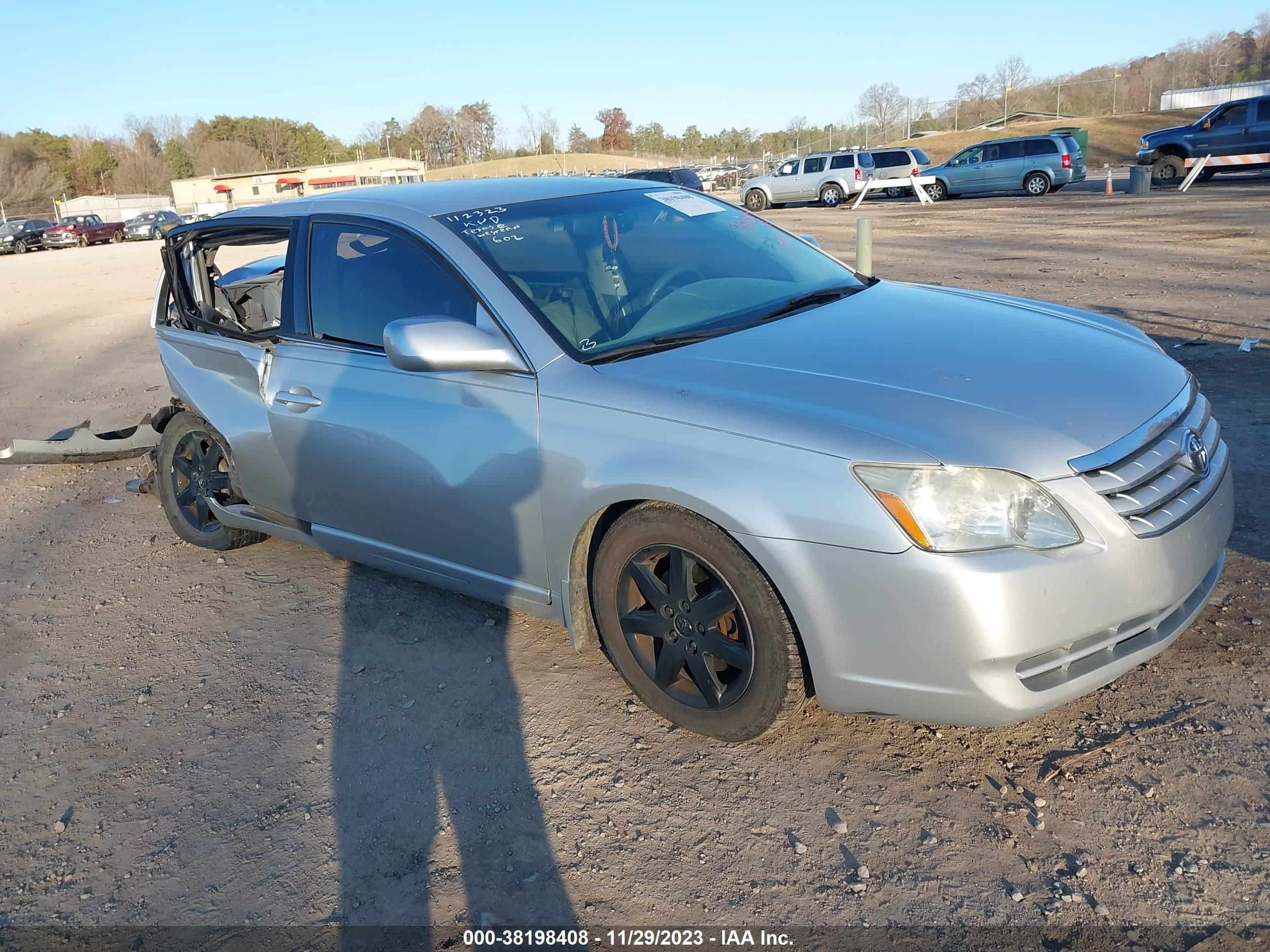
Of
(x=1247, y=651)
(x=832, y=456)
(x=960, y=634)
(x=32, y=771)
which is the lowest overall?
(x=32, y=771)

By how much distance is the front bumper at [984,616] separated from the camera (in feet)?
8.15

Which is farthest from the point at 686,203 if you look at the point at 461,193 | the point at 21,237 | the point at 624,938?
the point at 21,237

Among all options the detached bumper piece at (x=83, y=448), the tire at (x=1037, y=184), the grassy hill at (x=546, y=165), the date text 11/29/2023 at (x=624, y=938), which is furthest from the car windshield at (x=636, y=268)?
the grassy hill at (x=546, y=165)

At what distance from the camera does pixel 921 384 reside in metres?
2.87

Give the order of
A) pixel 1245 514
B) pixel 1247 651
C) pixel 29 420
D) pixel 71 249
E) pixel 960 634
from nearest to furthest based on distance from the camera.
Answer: pixel 960 634 → pixel 1247 651 → pixel 1245 514 → pixel 29 420 → pixel 71 249

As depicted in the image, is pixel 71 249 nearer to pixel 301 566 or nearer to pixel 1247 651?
pixel 301 566

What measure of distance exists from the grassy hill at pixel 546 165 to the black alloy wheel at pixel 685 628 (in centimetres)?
6466

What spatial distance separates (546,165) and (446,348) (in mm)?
82047

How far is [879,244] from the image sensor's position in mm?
17203

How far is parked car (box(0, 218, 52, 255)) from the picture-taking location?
143 feet

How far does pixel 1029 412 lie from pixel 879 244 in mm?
15327

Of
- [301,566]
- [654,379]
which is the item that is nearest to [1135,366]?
[654,379]

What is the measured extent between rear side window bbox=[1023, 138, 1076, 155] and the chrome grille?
89.6 feet

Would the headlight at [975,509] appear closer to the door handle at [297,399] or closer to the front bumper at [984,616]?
the front bumper at [984,616]
